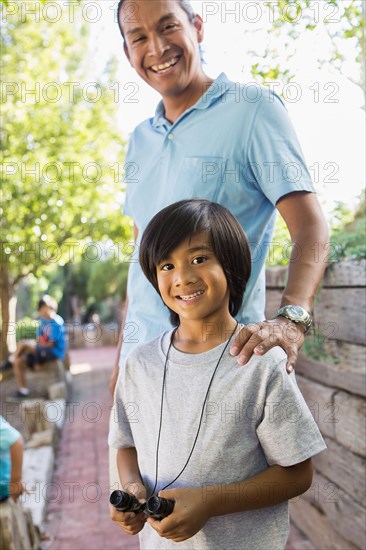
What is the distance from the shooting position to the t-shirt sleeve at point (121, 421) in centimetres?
147

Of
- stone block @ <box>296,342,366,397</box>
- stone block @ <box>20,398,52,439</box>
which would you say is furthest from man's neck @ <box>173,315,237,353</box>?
stone block @ <box>20,398,52,439</box>

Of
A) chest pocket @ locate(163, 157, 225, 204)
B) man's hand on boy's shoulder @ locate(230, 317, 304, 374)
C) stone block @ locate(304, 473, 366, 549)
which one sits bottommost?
stone block @ locate(304, 473, 366, 549)

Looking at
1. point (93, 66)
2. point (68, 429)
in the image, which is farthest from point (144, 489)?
point (93, 66)

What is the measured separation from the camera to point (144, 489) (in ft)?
4.47

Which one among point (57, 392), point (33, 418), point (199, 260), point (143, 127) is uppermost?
point (143, 127)

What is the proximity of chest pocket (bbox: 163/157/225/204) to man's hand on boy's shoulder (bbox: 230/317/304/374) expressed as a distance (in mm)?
427

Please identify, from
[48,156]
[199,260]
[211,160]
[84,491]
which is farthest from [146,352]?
[48,156]

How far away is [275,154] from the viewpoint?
1.46 metres

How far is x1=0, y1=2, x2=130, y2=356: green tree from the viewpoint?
26.3 ft

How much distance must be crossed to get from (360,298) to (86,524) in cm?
223

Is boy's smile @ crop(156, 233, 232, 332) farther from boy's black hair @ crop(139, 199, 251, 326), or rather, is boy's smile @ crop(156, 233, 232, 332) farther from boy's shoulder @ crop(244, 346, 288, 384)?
boy's shoulder @ crop(244, 346, 288, 384)

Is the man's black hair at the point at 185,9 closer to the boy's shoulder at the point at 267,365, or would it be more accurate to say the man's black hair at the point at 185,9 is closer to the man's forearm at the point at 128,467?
the boy's shoulder at the point at 267,365

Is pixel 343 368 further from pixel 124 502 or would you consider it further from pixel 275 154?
pixel 124 502

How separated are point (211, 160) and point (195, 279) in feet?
1.23
